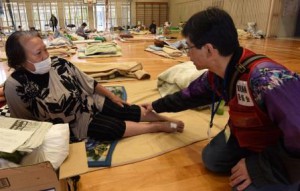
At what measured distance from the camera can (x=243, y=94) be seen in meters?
0.96

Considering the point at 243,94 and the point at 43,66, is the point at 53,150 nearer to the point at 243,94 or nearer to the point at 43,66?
the point at 43,66

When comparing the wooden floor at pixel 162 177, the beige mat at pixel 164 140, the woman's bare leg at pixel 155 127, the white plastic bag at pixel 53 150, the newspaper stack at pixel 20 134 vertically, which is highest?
the newspaper stack at pixel 20 134

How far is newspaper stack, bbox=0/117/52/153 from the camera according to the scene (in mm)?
854

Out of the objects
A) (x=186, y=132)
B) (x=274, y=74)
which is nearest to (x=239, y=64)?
(x=274, y=74)

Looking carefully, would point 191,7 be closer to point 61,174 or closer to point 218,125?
point 218,125

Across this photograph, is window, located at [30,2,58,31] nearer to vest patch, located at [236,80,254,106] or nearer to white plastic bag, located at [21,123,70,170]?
white plastic bag, located at [21,123,70,170]

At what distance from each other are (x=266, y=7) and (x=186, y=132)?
25.8 feet

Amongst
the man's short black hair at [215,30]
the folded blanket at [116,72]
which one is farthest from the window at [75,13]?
the man's short black hair at [215,30]

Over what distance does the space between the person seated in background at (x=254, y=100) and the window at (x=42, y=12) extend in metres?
13.8

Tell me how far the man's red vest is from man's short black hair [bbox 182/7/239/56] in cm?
8

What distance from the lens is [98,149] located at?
1.50 meters

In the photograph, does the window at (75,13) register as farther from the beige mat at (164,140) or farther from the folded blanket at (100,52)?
the beige mat at (164,140)

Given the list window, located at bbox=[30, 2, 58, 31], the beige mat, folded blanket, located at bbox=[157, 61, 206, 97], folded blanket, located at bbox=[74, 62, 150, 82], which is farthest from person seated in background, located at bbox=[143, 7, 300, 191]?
window, located at bbox=[30, 2, 58, 31]

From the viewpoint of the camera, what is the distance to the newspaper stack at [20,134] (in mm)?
854
